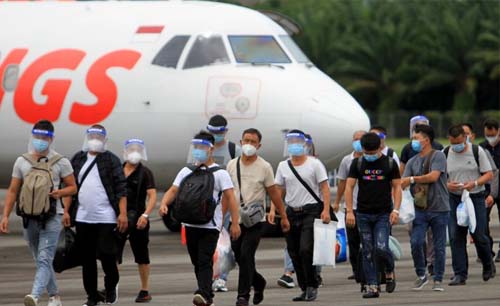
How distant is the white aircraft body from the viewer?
23.3 metres

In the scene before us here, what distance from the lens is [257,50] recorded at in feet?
79.9

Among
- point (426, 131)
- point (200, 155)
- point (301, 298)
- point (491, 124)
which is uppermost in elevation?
point (491, 124)

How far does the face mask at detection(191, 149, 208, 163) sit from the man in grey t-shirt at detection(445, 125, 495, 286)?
408cm

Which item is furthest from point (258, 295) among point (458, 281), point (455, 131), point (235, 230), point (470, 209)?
point (455, 131)

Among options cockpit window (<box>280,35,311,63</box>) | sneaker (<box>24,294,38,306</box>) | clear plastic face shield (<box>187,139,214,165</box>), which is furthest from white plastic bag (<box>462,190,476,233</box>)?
cockpit window (<box>280,35,311,63</box>)

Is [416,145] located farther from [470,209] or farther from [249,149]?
[249,149]

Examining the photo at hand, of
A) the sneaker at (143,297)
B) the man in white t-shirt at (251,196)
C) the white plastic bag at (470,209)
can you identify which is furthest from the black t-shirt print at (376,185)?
the sneaker at (143,297)

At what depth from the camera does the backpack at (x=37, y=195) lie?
14.8 metres

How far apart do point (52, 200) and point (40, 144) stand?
0.55m

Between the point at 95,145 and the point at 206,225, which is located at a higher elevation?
the point at 95,145

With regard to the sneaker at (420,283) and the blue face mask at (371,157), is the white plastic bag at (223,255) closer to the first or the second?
the blue face mask at (371,157)

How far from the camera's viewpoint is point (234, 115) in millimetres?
23375

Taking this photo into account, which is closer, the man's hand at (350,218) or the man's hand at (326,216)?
the man's hand at (326,216)

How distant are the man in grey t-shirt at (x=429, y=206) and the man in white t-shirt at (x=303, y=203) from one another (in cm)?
129
